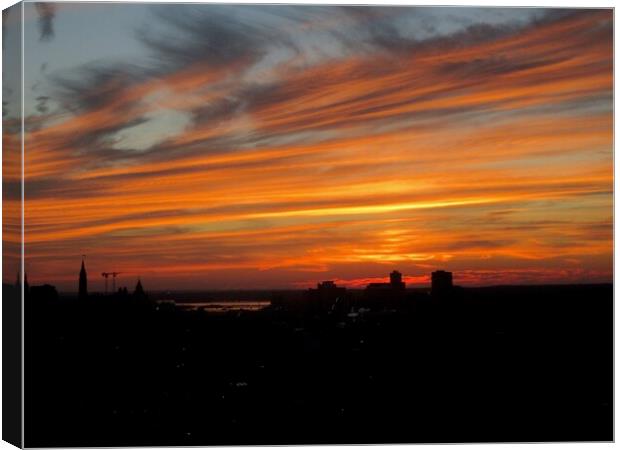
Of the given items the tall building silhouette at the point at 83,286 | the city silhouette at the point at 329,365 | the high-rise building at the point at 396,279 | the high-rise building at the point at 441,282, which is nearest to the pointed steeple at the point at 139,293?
the city silhouette at the point at 329,365

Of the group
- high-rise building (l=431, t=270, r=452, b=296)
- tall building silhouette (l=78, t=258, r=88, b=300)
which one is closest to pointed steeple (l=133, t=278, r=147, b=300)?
tall building silhouette (l=78, t=258, r=88, b=300)

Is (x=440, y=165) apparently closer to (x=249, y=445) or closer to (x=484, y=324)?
(x=484, y=324)

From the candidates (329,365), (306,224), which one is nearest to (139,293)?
(306,224)

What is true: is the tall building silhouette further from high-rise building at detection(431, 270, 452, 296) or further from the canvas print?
high-rise building at detection(431, 270, 452, 296)

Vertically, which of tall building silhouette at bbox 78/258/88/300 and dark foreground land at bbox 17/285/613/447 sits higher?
tall building silhouette at bbox 78/258/88/300

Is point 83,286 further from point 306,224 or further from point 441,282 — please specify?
point 441,282
